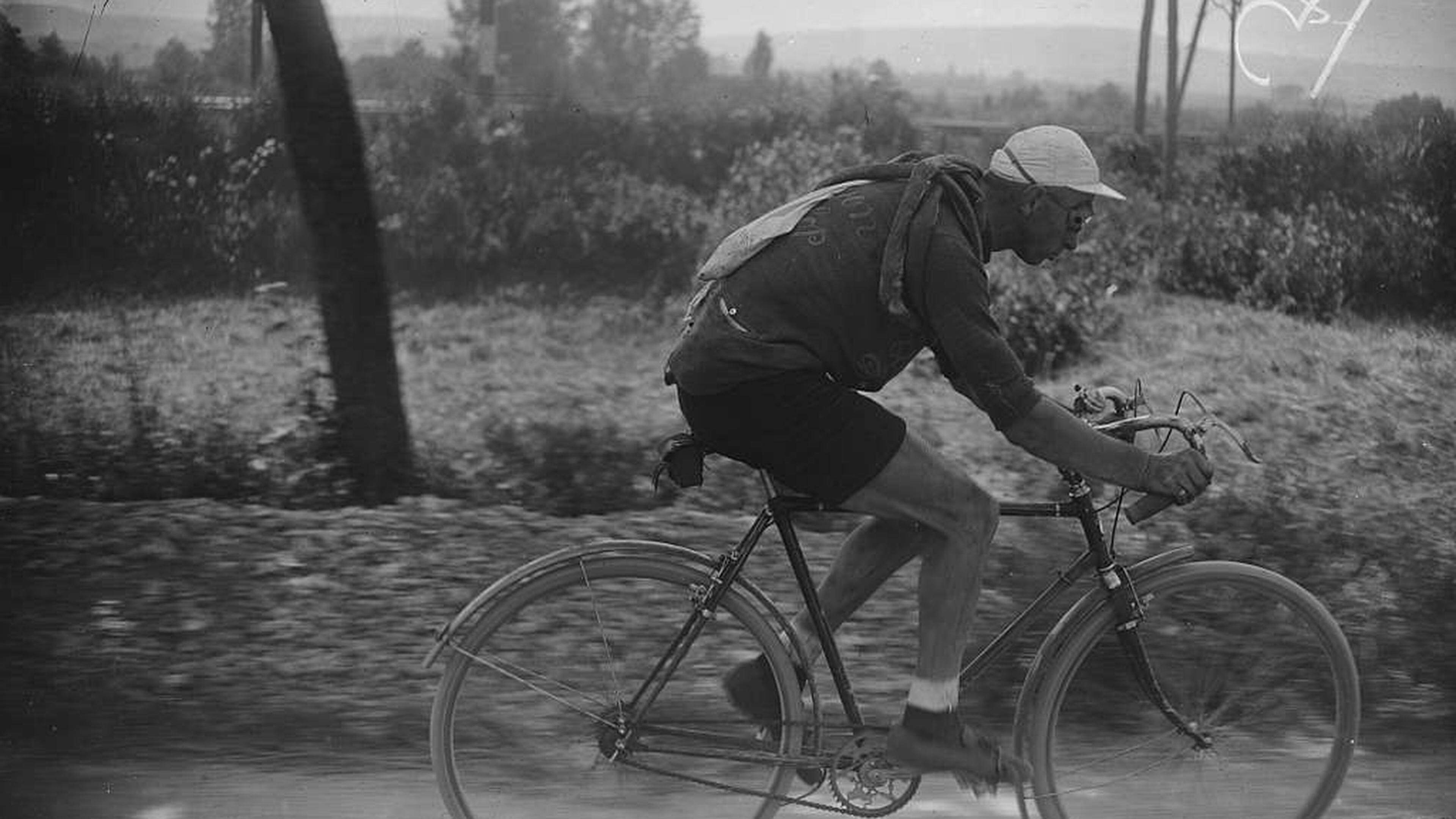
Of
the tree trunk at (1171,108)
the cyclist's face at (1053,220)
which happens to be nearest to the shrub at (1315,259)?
the tree trunk at (1171,108)

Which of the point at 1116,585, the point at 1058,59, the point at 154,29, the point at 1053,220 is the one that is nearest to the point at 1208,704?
the point at 1116,585

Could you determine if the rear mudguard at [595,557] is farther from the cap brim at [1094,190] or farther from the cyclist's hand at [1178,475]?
the cap brim at [1094,190]

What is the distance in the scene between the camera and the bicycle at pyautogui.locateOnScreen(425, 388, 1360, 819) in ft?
12.8

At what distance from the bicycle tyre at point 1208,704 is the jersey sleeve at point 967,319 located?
0.62 metres

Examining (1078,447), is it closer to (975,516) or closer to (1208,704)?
(975,516)

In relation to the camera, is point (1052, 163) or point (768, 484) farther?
point (768, 484)

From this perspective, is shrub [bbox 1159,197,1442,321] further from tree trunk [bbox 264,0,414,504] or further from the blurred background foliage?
tree trunk [bbox 264,0,414,504]

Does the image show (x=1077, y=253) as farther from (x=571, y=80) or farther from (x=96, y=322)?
(x=96, y=322)

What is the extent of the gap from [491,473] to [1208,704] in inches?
100

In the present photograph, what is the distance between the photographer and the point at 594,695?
13.1ft

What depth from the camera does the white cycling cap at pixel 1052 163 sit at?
3705 mm

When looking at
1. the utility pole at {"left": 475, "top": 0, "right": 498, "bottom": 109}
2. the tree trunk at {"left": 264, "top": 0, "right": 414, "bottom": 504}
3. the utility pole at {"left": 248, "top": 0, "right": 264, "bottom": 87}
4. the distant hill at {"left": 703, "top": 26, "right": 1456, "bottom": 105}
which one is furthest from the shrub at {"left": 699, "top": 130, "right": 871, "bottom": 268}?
the utility pole at {"left": 248, "top": 0, "right": 264, "bottom": 87}

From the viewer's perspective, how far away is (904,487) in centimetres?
375

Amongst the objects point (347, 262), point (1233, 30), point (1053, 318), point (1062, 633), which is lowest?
point (1062, 633)
